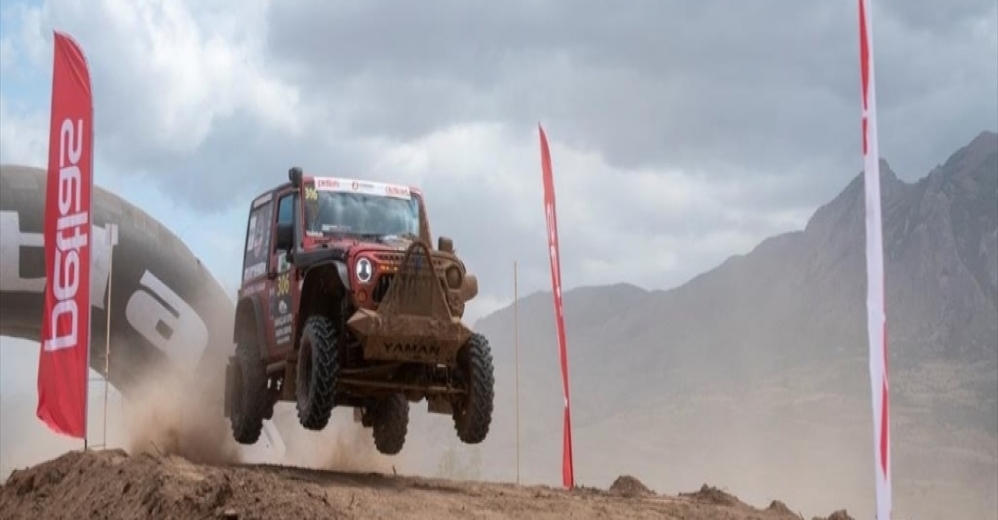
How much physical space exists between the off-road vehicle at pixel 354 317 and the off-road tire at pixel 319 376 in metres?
0.01

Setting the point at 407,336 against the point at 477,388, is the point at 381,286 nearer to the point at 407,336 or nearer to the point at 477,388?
the point at 407,336

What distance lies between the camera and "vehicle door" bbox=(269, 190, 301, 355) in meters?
14.8

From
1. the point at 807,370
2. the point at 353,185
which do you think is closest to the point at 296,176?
the point at 353,185

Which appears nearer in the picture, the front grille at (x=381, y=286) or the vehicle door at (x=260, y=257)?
the front grille at (x=381, y=286)

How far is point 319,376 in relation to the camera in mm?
13438

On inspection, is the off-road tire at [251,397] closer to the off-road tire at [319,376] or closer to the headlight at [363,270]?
the off-road tire at [319,376]

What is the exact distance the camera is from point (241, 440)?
16.2 metres

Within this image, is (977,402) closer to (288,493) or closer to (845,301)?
(845,301)

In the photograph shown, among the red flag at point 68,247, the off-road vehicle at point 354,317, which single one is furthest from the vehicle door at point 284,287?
the red flag at point 68,247

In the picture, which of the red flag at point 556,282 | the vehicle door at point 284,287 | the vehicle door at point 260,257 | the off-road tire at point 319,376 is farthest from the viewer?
the red flag at point 556,282

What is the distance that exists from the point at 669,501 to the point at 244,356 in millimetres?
5291

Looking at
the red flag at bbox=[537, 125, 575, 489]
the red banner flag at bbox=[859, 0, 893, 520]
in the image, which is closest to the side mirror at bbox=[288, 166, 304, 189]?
the red flag at bbox=[537, 125, 575, 489]

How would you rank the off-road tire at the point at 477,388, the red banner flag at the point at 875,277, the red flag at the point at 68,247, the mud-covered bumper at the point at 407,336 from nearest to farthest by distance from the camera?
the red banner flag at the point at 875,277 → the mud-covered bumper at the point at 407,336 → the off-road tire at the point at 477,388 → the red flag at the point at 68,247

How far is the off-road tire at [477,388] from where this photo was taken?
45.8 ft
